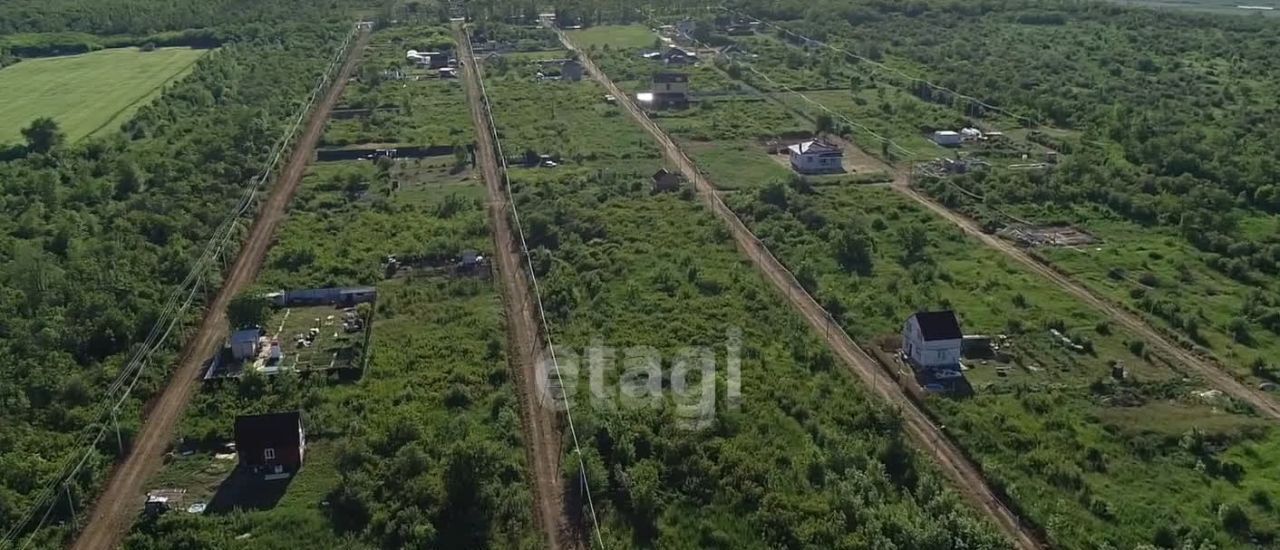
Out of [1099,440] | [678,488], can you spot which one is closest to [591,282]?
[678,488]

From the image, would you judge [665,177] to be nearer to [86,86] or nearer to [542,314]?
[542,314]

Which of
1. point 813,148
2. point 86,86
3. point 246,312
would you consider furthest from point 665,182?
point 86,86

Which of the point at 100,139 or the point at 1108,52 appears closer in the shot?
the point at 100,139

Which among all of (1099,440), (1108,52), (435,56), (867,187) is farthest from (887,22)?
(1099,440)

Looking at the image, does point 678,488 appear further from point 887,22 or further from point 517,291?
point 887,22

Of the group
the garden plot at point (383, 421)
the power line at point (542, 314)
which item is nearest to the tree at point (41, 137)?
the garden plot at point (383, 421)

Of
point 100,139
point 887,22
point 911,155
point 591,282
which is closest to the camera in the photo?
point 591,282

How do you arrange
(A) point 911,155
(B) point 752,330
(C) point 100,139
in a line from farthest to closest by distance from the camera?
1. (C) point 100,139
2. (A) point 911,155
3. (B) point 752,330
